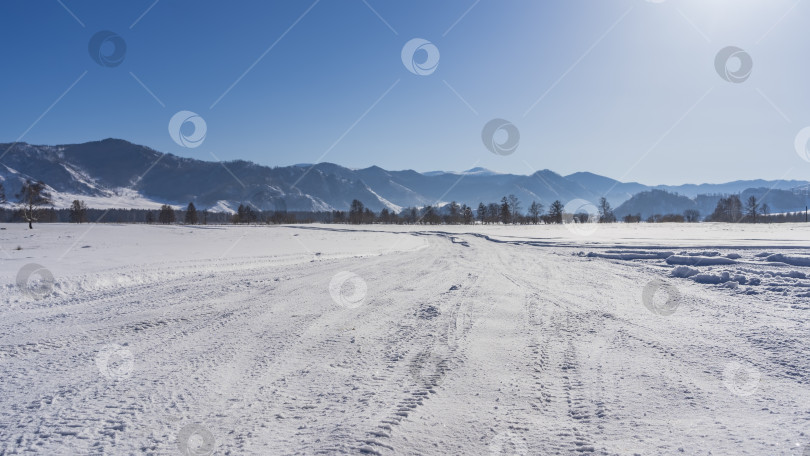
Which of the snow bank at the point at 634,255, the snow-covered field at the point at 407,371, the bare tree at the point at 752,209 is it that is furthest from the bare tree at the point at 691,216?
the snow-covered field at the point at 407,371

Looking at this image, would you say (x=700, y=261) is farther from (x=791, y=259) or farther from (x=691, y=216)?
(x=691, y=216)

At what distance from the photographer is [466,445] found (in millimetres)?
3336

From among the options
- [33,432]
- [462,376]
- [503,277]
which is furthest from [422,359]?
[503,277]

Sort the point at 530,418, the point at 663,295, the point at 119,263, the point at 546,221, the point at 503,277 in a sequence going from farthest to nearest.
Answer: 1. the point at 546,221
2. the point at 119,263
3. the point at 503,277
4. the point at 663,295
5. the point at 530,418

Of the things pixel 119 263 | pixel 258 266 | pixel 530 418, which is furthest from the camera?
pixel 258 266

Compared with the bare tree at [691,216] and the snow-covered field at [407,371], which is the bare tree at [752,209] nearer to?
the bare tree at [691,216]

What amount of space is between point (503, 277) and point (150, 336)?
953 cm

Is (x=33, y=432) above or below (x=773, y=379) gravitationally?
below

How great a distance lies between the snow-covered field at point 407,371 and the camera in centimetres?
342

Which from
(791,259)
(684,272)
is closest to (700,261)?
(791,259)

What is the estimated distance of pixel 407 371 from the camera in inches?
193

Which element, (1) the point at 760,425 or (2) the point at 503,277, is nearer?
(1) the point at 760,425

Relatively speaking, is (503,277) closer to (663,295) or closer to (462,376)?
(663,295)

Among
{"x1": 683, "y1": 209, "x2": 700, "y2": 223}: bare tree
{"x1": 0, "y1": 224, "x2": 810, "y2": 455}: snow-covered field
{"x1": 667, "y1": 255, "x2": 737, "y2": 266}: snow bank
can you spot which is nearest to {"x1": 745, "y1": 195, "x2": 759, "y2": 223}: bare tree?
{"x1": 683, "y1": 209, "x2": 700, "y2": 223}: bare tree
